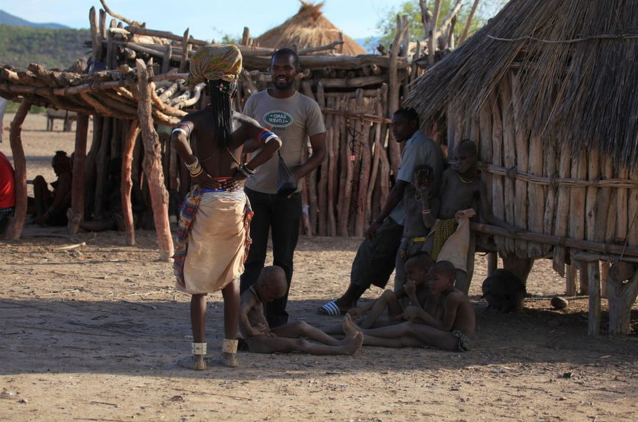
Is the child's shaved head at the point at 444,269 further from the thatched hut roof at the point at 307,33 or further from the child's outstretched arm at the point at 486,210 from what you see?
the thatched hut roof at the point at 307,33

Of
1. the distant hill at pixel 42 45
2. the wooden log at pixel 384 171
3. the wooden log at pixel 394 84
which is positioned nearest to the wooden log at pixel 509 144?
the wooden log at pixel 394 84

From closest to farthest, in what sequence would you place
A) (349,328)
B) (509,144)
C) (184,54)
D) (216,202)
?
(216,202) → (349,328) → (509,144) → (184,54)

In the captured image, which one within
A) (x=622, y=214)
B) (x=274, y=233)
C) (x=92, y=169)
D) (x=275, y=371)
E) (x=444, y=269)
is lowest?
(x=275, y=371)

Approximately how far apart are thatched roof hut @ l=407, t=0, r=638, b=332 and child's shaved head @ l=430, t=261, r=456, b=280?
0.74 m

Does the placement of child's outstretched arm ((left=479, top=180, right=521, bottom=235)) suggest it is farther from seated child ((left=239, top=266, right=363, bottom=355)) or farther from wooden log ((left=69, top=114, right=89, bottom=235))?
wooden log ((left=69, top=114, right=89, bottom=235))

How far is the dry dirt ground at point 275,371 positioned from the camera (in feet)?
A: 14.1

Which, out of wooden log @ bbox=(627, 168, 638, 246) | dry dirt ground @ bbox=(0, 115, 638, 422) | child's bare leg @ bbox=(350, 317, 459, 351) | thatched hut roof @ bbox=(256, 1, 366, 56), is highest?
thatched hut roof @ bbox=(256, 1, 366, 56)

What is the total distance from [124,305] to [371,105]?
5.68 metres

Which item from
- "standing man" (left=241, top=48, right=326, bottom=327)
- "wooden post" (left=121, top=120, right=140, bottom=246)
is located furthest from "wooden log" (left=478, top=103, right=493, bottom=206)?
"wooden post" (left=121, top=120, right=140, bottom=246)

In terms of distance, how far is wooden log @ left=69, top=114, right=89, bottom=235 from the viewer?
437 inches

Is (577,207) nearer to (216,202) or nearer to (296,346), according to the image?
(296,346)

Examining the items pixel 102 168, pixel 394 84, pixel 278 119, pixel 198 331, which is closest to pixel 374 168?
pixel 394 84

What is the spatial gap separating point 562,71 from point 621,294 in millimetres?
1532

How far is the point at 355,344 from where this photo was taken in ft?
18.0
